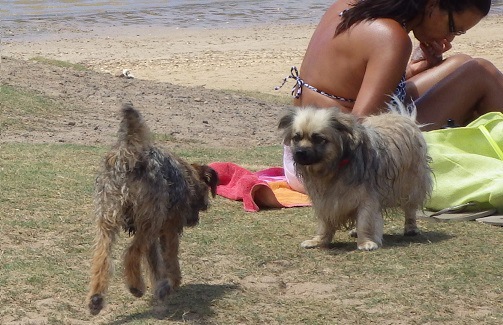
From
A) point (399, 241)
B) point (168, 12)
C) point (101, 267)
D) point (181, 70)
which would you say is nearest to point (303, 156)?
point (399, 241)

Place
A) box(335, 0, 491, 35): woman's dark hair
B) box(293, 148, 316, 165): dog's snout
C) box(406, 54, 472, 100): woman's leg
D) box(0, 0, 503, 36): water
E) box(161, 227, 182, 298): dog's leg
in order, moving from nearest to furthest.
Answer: box(161, 227, 182, 298): dog's leg, box(293, 148, 316, 165): dog's snout, box(335, 0, 491, 35): woman's dark hair, box(406, 54, 472, 100): woman's leg, box(0, 0, 503, 36): water

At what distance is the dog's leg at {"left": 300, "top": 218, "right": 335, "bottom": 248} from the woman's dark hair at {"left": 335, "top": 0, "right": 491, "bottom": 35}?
4.84 feet

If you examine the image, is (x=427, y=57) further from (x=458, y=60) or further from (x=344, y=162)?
(x=344, y=162)

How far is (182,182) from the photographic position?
16.1 ft

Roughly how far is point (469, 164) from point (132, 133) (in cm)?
302

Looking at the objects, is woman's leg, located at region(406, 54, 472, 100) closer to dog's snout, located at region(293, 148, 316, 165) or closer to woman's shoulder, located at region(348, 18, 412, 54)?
woman's shoulder, located at region(348, 18, 412, 54)

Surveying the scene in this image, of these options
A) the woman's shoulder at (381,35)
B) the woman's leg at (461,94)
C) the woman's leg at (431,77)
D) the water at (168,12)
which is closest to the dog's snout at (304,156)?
the woman's shoulder at (381,35)

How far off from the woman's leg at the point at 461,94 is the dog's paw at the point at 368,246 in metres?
A: 1.89

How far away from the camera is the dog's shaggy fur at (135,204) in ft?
15.1

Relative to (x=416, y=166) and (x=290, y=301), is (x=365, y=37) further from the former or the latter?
(x=290, y=301)

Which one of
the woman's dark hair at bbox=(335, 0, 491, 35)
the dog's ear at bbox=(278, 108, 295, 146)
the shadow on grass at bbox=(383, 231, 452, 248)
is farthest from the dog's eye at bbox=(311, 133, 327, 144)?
the woman's dark hair at bbox=(335, 0, 491, 35)

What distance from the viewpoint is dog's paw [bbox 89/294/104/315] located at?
446 cm

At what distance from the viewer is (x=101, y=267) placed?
4535 millimetres

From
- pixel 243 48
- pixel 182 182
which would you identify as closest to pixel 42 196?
pixel 182 182
